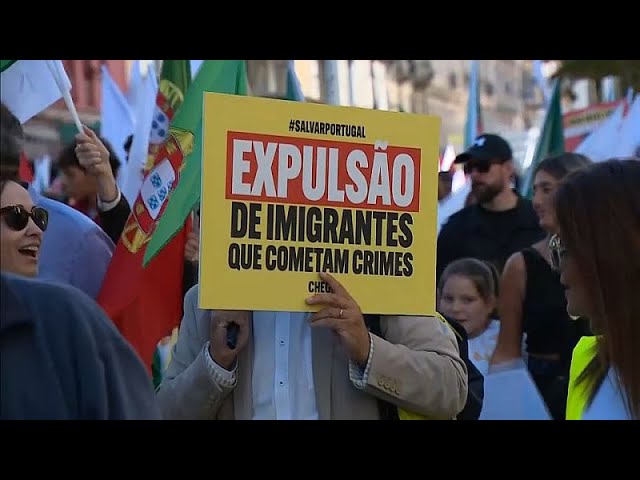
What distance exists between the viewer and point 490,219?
5.66m

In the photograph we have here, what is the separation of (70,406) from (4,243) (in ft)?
1.65

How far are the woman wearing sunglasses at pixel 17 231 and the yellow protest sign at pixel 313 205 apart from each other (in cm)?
41

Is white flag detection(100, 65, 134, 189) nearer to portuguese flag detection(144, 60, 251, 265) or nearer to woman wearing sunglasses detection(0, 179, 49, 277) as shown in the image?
portuguese flag detection(144, 60, 251, 265)

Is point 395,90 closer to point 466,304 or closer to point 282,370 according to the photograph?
point 466,304

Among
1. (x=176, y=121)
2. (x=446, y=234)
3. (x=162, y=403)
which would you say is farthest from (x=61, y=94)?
(x=446, y=234)

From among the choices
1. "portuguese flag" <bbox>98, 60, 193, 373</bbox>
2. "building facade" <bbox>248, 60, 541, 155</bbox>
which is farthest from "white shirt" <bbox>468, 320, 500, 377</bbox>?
"building facade" <bbox>248, 60, 541, 155</bbox>

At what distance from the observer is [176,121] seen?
3.81m

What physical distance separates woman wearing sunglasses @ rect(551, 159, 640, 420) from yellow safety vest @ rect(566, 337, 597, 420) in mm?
23

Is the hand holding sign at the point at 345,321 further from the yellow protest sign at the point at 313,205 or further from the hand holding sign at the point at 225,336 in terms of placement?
the hand holding sign at the point at 225,336

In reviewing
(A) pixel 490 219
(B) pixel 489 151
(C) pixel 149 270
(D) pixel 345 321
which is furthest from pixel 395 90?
(D) pixel 345 321

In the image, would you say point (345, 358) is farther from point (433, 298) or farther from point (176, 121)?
point (176, 121)
